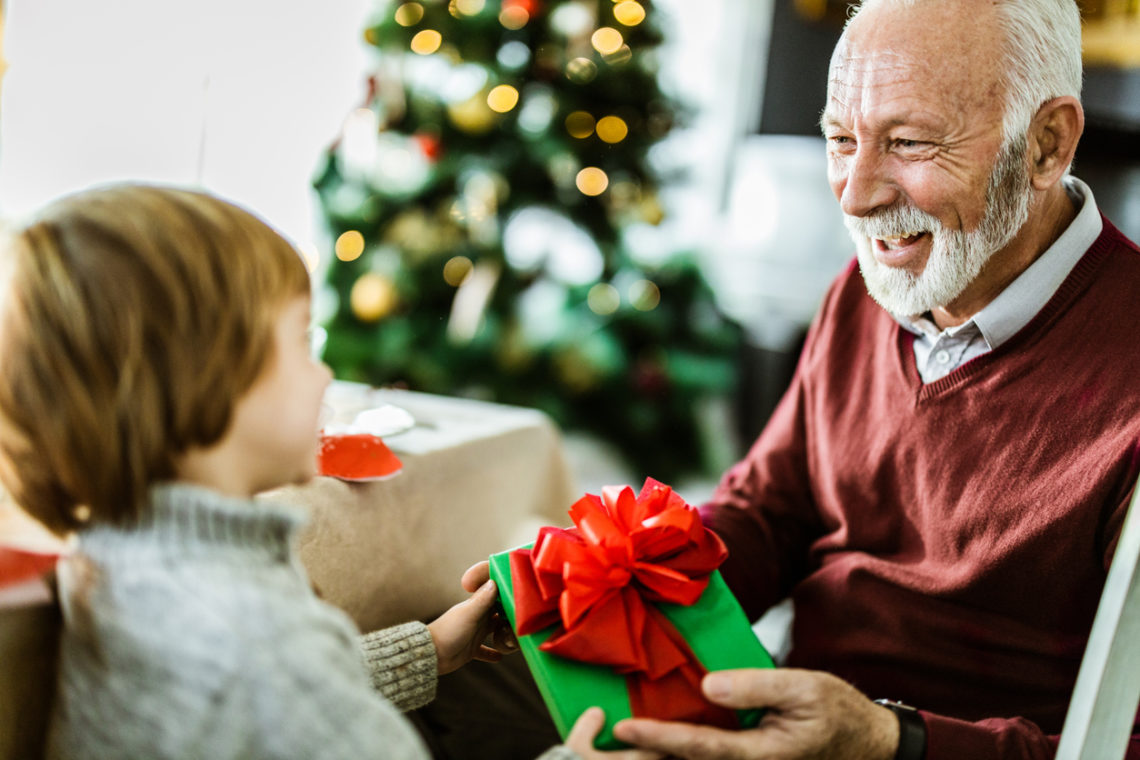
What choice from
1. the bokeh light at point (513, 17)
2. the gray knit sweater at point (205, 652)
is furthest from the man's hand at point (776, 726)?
the bokeh light at point (513, 17)

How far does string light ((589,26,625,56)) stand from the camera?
261 cm

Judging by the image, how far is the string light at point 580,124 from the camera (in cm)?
267

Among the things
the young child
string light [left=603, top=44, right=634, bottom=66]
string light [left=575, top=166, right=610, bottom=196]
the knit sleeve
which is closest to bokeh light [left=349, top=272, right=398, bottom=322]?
string light [left=575, top=166, right=610, bottom=196]

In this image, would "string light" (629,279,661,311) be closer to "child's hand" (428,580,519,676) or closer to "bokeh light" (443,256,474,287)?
"bokeh light" (443,256,474,287)

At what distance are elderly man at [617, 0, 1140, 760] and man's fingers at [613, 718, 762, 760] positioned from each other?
0.15 m

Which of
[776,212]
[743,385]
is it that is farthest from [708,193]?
[743,385]

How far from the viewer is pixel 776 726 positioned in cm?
81

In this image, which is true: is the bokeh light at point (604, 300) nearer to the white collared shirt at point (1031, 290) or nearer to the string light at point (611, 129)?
the string light at point (611, 129)

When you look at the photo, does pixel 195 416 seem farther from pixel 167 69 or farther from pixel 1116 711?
pixel 167 69

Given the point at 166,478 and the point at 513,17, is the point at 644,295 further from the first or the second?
the point at 166,478

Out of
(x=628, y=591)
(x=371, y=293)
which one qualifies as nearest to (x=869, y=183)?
(x=628, y=591)

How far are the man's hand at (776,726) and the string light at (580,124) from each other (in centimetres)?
211

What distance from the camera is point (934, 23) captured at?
1.00 m

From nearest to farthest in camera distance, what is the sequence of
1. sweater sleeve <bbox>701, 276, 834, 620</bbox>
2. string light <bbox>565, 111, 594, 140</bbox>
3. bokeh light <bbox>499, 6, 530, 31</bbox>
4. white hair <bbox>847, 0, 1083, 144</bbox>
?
white hair <bbox>847, 0, 1083, 144</bbox>
sweater sleeve <bbox>701, 276, 834, 620</bbox>
bokeh light <bbox>499, 6, 530, 31</bbox>
string light <bbox>565, 111, 594, 140</bbox>
